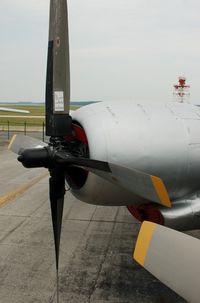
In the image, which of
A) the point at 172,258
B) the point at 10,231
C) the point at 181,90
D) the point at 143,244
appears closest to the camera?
the point at 172,258

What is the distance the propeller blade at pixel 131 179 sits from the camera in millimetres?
4500

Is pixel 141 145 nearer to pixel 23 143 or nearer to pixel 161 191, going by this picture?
pixel 161 191

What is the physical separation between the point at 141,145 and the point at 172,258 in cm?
248

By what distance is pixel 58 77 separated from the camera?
6094 mm

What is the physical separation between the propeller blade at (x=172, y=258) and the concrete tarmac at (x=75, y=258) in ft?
9.18

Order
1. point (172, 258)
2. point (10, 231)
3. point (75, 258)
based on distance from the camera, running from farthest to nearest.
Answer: point (10, 231) → point (75, 258) → point (172, 258)

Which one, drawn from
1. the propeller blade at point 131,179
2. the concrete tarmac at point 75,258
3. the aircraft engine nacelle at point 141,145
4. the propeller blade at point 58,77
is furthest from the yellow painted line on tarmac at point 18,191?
the propeller blade at point 131,179

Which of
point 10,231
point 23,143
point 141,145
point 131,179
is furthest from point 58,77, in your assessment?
point 10,231

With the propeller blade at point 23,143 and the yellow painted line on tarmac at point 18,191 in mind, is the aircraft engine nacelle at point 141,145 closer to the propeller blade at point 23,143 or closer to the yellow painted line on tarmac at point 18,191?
the propeller blade at point 23,143

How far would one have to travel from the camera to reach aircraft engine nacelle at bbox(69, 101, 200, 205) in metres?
5.50

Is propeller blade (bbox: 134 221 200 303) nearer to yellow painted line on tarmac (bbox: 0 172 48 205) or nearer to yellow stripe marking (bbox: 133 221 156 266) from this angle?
yellow stripe marking (bbox: 133 221 156 266)

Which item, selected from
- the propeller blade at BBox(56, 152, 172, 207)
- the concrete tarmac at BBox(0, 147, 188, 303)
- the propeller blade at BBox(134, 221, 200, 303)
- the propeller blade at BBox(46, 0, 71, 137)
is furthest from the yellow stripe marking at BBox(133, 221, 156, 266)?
the propeller blade at BBox(46, 0, 71, 137)

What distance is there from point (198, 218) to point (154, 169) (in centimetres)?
113

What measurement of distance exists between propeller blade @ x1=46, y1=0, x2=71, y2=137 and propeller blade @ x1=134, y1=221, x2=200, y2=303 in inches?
117
